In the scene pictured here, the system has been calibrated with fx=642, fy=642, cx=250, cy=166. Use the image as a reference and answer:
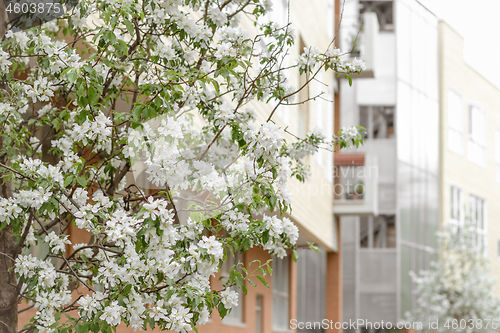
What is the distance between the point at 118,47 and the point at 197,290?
143cm

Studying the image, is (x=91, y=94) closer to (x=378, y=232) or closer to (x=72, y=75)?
(x=72, y=75)

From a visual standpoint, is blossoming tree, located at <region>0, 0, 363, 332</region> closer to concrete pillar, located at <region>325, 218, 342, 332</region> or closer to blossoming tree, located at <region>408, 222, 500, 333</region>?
concrete pillar, located at <region>325, 218, 342, 332</region>

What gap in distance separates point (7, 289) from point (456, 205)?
2179 cm

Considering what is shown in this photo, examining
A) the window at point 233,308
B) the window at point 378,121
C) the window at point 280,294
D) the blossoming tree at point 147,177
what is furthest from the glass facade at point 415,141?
the blossoming tree at point 147,177

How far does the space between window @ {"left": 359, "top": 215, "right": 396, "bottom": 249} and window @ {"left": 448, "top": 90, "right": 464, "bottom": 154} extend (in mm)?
4949

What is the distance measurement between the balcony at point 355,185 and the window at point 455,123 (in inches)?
352

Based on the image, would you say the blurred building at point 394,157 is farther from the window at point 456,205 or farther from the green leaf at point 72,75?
the green leaf at point 72,75

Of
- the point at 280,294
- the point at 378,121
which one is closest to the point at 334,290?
the point at 280,294

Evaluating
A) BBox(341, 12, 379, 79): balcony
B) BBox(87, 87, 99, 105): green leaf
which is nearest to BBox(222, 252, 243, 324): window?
BBox(341, 12, 379, 79): balcony

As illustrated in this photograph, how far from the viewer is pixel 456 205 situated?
78.5ft

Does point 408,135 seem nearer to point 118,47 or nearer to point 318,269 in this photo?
point 318,269

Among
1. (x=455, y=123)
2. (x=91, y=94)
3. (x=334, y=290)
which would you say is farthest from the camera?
(x=455, y=123)

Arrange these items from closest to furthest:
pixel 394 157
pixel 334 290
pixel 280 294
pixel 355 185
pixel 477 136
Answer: pixel 280 294, pixel 355 185, pixel 334 290, pixel 394 157, pixel 477 136

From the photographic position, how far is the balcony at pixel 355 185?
15.4 metres
